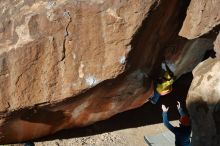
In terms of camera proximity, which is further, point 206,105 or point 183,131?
point 183,131

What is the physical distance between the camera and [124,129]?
6395mm

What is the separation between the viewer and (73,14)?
17.1ft

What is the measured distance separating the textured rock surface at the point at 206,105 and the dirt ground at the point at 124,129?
1518mm

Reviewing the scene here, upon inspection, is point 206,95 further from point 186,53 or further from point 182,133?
point 186,53

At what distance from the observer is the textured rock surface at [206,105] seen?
177 inches

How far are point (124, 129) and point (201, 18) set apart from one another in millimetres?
1901

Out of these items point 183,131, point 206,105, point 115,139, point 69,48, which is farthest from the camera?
point 115,139

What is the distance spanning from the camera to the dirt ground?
611 centimetres

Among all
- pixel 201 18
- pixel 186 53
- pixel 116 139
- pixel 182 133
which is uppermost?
pixel 201 18

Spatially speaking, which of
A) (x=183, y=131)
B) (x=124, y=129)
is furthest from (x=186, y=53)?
(x=124, y=129)

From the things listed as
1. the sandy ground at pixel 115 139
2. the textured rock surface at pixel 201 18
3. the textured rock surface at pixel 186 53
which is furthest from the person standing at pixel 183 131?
the textured rock surface at pixel 201 18

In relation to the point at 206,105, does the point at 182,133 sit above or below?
below

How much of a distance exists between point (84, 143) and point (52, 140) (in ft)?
1.36

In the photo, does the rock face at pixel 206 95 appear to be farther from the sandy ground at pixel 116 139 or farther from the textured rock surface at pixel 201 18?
the sandy ground at pixel 116 139
